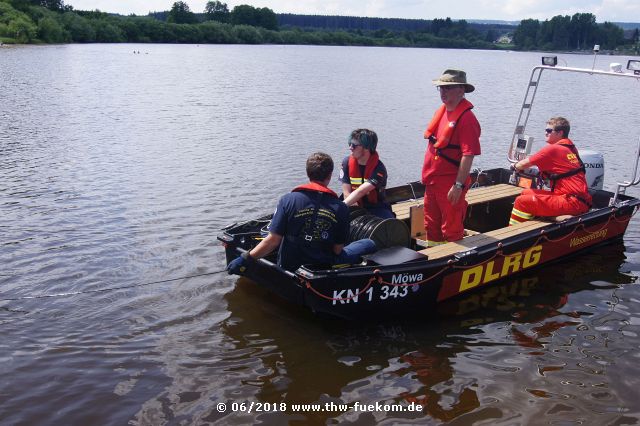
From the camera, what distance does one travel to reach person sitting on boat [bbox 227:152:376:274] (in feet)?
19.7

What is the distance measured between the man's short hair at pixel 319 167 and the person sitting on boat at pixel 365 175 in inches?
44.1

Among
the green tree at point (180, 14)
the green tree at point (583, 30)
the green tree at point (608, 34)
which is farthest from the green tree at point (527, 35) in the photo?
the green tree at point (180, 14)

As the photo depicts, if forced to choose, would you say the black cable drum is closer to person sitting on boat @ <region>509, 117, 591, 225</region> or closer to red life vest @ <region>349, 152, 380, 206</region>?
red life vest @ <region>349, 152, 380, 206</region>

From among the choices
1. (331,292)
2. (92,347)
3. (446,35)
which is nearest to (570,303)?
(331,292)

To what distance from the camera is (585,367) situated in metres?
6.30

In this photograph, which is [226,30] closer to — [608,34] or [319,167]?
[608,34]

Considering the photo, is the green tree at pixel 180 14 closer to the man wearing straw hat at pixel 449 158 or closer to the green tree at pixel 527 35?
the green tree at pixel 527 35

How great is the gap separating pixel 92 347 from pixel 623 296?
6.68 m

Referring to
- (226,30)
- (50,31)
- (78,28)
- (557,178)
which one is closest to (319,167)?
(557,178)

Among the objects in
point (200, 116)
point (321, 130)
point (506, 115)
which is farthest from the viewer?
point (506, 115)

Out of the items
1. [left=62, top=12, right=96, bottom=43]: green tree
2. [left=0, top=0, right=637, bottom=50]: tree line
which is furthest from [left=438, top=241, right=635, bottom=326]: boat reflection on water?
[left=62, top=12, right=96, bottom=43]: green tree

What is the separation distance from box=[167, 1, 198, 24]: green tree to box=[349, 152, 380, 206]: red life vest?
133637 mm

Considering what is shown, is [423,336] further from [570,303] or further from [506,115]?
[506,115]

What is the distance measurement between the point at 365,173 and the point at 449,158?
1.03m
